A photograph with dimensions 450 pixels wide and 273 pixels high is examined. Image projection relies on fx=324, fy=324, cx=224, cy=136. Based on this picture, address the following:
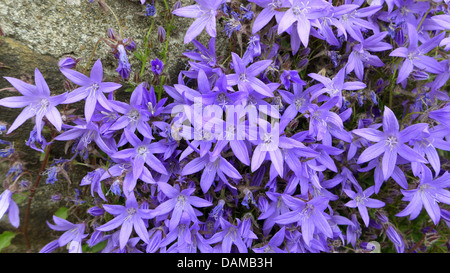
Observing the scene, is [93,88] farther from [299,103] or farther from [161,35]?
[299,103]

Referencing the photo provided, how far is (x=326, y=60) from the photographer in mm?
A: 2037

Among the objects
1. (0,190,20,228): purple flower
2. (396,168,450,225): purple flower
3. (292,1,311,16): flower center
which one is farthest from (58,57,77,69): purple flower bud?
(396,168,450,225): purple flower

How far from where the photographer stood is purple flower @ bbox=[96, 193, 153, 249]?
63.9 inches

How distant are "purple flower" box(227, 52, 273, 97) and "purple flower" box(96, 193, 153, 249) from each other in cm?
77

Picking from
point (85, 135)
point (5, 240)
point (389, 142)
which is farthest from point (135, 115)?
point (389, 142)

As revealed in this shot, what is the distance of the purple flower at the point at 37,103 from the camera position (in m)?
1.50

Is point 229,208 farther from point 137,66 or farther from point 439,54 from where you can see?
point 439,54

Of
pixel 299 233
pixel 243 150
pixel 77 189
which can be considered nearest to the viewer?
pixel 243 150

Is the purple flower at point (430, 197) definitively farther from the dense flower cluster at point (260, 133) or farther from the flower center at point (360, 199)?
the flower center at point (360, 199)

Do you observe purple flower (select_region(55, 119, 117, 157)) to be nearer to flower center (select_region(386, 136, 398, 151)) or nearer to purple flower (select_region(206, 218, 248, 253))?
purple flower (select_region(206, 218, 248, 253))

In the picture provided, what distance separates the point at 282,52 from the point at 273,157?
792mm

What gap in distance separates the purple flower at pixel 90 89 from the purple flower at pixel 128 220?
46cm

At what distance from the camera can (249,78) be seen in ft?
5.29

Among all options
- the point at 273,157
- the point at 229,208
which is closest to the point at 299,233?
the point at 229,208
